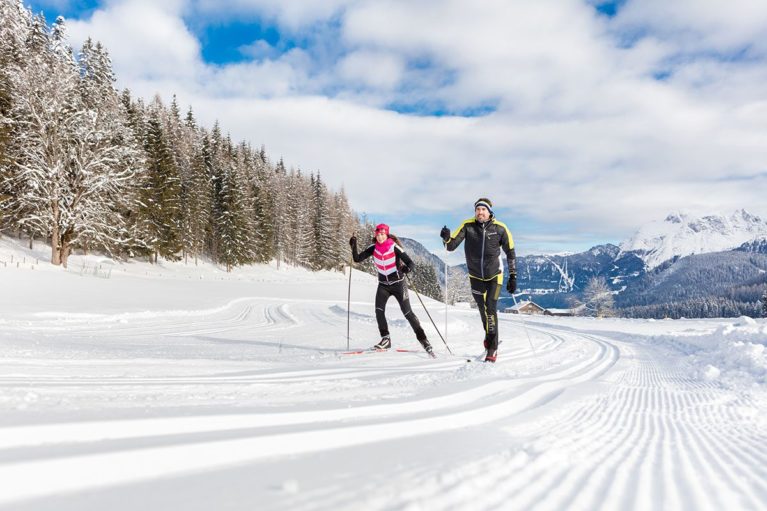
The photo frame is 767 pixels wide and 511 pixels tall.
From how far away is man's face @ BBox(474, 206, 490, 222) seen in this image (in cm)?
671

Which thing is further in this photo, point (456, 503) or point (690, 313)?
point (690, 313)

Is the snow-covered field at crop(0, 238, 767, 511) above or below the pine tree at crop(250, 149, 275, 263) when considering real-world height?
below

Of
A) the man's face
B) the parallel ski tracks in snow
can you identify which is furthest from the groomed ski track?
the man's face

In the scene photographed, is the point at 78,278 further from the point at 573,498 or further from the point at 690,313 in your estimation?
the point at 690,313

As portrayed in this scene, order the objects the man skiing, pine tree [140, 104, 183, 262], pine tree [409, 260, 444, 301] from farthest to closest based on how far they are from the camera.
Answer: pine tree [409, 260, 444, 301] < pine tree [140, 104, 183, 262] < the man skiing

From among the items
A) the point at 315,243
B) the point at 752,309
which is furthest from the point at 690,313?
the point at 315,243

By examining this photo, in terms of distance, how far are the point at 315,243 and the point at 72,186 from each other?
41.7 metres

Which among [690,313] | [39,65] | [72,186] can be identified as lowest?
[690,313]

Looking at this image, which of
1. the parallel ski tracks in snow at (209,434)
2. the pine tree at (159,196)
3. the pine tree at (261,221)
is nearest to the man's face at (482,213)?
the parallel ski tracks in snow at (209,434)

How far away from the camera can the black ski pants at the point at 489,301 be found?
6.41m

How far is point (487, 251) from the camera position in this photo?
6.72 meters

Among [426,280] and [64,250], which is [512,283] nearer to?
[64,250]

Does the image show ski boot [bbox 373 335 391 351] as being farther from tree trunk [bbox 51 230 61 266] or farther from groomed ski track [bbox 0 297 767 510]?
tree trunk [bbox 51 230 61 266]

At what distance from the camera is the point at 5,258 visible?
951 inches
